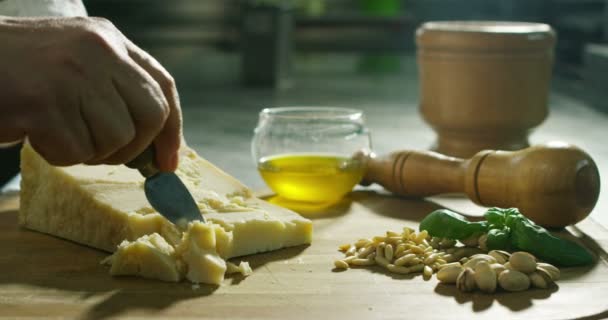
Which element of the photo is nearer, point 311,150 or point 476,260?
point 476,260

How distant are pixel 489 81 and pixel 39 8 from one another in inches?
35.0

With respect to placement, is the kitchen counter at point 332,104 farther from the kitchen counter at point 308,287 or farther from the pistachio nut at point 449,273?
the pistachio nut at point 449,273

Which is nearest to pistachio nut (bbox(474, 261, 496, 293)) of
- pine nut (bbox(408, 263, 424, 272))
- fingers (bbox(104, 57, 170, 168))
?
pine nut (bbox(408, 263, 424, 272))

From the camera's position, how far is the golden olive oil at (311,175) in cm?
141

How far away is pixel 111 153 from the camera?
0.95m

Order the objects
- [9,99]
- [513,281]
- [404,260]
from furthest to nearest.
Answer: [404,260], [513,281], [9,99]

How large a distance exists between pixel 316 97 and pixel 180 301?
2072 millimetres

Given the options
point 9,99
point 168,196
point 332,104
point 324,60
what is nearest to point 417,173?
point 168,196

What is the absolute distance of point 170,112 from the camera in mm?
1021

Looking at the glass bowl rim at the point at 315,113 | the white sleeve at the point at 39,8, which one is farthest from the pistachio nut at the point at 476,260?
the white sleeve at the point at 39,8

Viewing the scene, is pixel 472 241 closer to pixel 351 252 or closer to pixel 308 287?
pixel 351 252

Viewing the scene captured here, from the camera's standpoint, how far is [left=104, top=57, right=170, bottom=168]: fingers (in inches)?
36.6

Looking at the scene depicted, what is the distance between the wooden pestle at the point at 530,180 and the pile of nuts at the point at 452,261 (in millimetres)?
157

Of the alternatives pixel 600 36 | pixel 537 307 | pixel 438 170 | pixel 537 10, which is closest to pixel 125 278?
pixel 537 307
